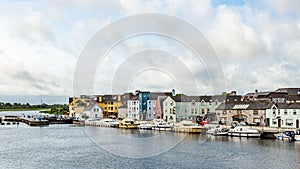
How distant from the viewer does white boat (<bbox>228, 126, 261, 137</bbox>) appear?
5106 centimetres

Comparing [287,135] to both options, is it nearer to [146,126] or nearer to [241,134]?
[241,134]

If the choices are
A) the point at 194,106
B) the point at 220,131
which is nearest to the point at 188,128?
the point at 220,131

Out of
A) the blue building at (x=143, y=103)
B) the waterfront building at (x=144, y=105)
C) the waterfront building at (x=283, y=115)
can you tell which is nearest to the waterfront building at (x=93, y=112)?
the waterfront building at (x=144, y=105)

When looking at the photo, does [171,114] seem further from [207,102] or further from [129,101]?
[129,101]

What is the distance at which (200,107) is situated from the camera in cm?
7531

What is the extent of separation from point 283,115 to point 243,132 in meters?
8.28

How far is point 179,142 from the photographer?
4712cm

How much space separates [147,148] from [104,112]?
6358cm

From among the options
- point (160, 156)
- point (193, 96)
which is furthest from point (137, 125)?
point (160, 156)

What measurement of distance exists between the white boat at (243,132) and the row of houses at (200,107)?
7122mm

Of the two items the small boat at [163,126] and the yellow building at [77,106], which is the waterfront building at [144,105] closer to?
the small boat at [163,126]

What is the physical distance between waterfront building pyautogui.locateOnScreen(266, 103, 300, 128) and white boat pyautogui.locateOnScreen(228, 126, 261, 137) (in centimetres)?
673

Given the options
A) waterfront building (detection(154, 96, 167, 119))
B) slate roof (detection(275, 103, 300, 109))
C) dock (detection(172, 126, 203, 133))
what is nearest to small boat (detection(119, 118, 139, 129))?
waterfront building (detection(154, 96, 167, 119))

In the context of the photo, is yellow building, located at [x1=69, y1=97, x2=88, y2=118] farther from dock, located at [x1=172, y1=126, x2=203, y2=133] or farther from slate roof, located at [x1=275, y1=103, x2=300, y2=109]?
slate roof, located at [x1=275, y1=103, x2=300, y2=109]
